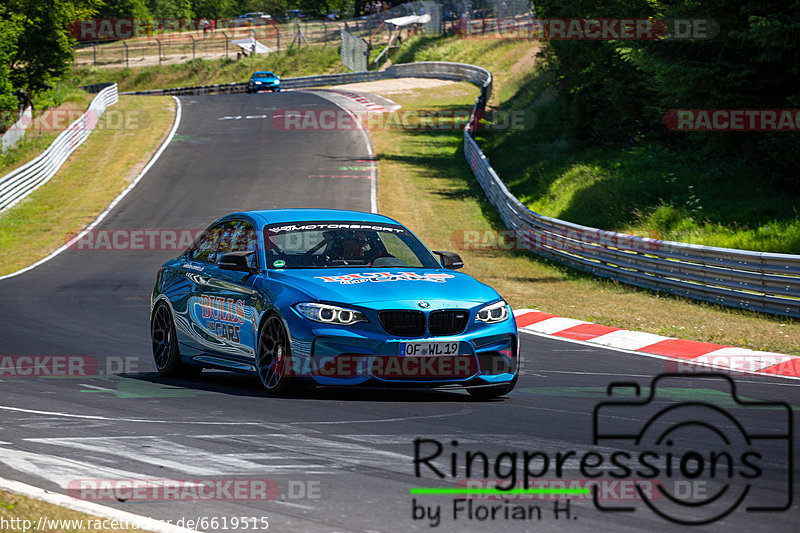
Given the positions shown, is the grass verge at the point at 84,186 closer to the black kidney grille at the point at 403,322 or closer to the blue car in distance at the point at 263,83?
the blue car in distance at the point at 263,83

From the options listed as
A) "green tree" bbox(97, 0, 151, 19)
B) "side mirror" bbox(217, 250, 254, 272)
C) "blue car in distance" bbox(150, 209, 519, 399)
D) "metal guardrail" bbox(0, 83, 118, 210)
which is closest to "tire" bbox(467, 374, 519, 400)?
"blue car in distance" bbox(150, 209, 519, 399)

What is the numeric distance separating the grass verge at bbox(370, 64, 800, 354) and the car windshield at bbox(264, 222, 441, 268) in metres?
5.08

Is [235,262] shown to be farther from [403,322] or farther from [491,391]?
[491,391]

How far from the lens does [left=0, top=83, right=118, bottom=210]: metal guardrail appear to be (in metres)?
31.1

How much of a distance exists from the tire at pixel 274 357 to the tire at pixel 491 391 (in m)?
1.55

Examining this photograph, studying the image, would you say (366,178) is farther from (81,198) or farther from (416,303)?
(416,303)

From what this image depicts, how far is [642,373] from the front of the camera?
1007 centimetres

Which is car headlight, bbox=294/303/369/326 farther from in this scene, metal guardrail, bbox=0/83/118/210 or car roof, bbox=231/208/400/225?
metal guardrail, bbox=0/83/118/210

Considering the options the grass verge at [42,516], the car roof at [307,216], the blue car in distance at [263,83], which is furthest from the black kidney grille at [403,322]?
the blue car in distance at [263,83]

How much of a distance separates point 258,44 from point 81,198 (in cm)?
6556

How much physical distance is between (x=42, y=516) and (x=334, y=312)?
11.5 ft

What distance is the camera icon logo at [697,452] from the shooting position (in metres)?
4.89

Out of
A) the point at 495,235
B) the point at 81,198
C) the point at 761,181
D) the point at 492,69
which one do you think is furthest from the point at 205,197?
the point at 492,69

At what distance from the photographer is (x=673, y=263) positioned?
56.7ft
